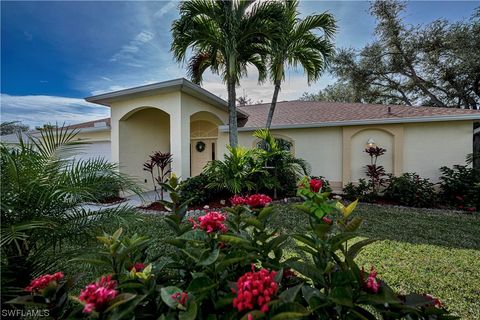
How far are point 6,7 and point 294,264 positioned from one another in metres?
4.80

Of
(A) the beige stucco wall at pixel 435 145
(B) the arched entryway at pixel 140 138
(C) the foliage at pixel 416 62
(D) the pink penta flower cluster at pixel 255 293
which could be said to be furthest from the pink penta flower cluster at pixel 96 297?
(C) the foliage at pixel 416 62

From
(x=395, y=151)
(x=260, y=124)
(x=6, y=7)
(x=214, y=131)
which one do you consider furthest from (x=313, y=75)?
(x=6, y=7)

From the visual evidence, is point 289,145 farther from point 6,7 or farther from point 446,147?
point 6,7

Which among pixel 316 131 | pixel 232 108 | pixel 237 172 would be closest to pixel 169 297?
pixel 237 172

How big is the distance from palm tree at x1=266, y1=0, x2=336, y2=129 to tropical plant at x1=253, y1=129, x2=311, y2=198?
301 centimetres

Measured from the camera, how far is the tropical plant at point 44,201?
7.01 feet

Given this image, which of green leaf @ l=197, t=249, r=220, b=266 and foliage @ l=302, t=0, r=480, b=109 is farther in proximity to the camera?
foliage @ l=302, t=0, r=480, b=109

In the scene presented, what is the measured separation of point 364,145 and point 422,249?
650cm

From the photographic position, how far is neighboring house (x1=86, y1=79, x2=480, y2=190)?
29.9ft

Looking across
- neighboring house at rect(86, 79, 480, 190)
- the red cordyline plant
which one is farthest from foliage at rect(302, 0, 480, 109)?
the red cordyline plant

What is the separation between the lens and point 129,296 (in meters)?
1.12

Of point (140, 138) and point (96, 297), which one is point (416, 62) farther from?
point (96, 297)

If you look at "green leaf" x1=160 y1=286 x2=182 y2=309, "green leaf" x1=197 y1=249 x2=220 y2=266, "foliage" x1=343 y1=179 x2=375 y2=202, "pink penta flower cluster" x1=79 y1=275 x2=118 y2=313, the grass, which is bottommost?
the grass

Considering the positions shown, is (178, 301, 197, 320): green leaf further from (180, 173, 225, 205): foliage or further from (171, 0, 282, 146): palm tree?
(171, 0, 282, 146): palm tree
